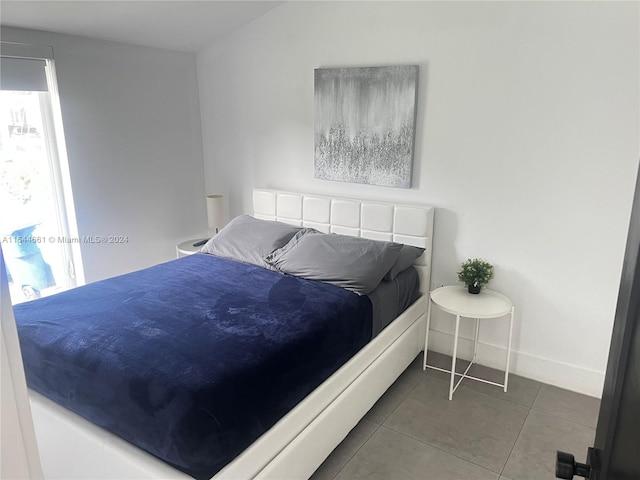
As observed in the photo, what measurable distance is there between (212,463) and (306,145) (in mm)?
2542

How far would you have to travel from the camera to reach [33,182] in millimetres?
3203

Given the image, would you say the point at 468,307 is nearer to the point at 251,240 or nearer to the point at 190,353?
the point at 251,240

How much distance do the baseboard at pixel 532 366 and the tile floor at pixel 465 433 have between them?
6 centimetres

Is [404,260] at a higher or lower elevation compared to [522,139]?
lower

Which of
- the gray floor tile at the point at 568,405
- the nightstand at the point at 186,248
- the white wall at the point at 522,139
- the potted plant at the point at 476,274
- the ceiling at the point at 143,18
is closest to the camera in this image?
the white wall at the point at 522,139

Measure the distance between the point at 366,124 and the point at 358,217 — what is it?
66 cm

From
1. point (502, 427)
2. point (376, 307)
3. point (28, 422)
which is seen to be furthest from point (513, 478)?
point (28, 422)

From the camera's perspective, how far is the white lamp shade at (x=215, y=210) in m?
3.98

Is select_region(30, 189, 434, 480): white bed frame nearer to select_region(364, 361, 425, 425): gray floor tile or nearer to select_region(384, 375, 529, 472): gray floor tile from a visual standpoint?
select_region(364, 361, 425, 425): gray floor tile

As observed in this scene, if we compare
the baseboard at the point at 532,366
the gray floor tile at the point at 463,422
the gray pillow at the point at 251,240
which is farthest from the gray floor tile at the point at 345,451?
the gray pillow at the point at 251,240

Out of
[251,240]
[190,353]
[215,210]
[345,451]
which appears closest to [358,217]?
[251,240]

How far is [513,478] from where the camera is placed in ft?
7.23

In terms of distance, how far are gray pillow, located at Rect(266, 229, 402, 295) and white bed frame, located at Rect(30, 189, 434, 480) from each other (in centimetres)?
31

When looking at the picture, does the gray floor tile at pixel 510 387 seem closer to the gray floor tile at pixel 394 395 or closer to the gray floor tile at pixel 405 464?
the gray floor tile at pixel 394 395
